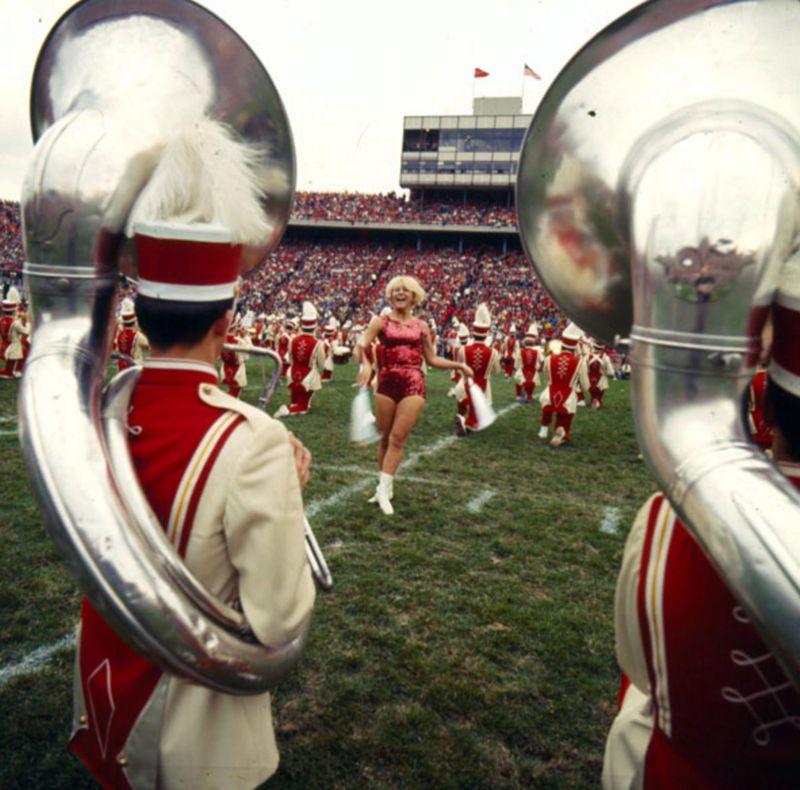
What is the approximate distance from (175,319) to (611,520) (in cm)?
502

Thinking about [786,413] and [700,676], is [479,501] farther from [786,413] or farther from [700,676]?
[786,413]

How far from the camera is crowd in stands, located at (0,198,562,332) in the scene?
3688cm

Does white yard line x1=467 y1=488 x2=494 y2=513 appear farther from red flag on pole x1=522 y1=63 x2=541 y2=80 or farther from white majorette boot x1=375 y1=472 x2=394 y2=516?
red flag on pole x1=522 y1=63 x2=541 y2=80

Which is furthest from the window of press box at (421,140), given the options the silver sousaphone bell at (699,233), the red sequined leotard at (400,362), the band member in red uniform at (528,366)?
the silver sousaphone bell at (699,233)

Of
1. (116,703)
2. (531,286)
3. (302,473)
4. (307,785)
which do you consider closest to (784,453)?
(302,473)

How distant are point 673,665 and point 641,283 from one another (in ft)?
2.08

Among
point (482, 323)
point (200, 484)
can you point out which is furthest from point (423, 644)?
point (482, 323)

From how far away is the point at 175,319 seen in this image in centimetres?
135

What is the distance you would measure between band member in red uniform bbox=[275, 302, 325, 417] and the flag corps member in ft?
30.8

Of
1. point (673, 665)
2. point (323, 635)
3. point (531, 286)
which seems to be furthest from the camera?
point (531, 286)

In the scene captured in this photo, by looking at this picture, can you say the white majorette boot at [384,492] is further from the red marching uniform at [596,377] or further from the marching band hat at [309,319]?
the red marching uniform at [596,377]

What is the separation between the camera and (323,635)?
3281 millimetres

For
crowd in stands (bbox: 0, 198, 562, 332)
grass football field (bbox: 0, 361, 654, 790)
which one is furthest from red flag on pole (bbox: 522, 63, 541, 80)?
grass football field (bbox: 0, 361, 654, 790)

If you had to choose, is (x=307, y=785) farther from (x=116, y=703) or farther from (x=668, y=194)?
(x=668, y=194)
